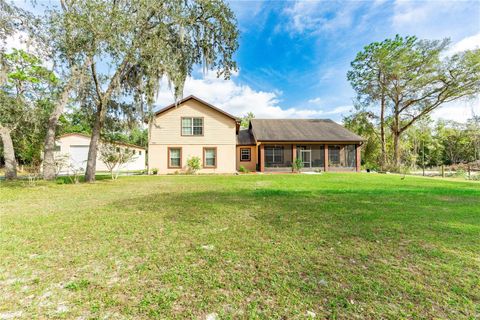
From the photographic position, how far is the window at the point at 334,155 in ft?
63.2

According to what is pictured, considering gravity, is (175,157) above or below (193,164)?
above

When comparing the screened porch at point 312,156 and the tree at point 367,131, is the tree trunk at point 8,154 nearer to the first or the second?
the screened porch at point 312,156

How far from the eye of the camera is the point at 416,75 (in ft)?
68.5

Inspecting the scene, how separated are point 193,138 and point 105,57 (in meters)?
8.01

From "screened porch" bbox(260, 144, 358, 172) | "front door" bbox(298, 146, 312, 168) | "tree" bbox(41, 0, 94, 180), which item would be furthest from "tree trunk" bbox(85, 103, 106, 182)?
"front door" bbox(298, 146, 312, 168)

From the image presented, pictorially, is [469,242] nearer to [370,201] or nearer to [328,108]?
[370,201]

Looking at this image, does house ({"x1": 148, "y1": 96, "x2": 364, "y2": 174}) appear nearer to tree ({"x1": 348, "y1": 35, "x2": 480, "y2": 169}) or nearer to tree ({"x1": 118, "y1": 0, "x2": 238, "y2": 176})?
tree ({"x1": 118, "y1": 0, "x2": 238, "y2": 176})

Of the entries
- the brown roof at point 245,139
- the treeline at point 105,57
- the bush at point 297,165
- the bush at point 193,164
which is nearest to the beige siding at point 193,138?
the bush at point 193,164

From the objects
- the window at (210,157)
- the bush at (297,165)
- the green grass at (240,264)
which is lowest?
the green grass at (240,264)

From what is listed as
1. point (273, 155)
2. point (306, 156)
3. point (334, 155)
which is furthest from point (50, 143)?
point (334, 155)

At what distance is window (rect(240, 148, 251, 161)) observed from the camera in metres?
19.5

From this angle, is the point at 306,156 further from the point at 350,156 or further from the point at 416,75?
the point at 416,75

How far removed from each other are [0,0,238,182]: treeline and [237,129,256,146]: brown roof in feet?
26.4

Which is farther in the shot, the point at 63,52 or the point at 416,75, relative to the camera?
the point at 416,75
